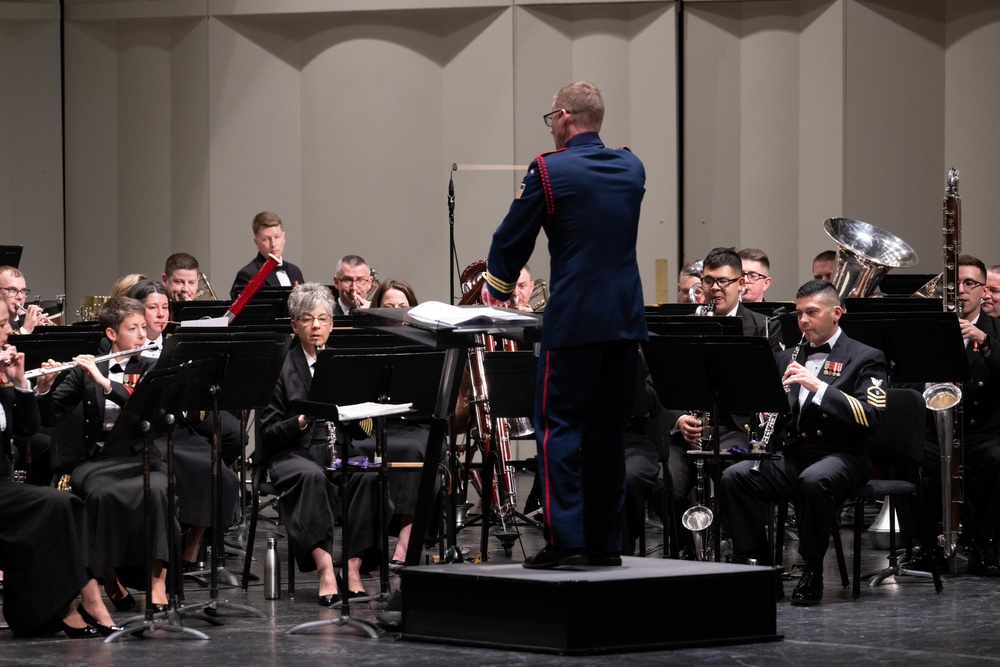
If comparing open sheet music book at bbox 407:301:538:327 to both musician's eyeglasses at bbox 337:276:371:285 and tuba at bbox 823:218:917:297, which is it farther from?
musician's eyeglasses at bbox 337:276:371:285

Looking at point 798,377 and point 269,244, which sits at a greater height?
point 269,244

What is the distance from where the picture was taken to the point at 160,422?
5.00m

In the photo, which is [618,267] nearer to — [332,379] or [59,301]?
[332,379]

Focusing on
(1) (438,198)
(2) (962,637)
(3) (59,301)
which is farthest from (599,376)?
(1) (438,198)

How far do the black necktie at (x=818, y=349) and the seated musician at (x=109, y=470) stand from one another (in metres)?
2.53

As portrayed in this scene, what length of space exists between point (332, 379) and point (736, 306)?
2194 mm

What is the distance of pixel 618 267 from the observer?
4.58 meters

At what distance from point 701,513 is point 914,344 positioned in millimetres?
1149

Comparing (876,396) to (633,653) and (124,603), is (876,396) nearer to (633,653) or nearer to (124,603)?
(633,653)

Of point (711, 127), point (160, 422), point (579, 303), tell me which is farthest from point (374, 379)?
point (711, 127)

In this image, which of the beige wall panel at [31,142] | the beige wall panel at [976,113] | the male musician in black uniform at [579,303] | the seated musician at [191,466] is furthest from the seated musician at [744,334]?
the beige wall panel at [31,142]

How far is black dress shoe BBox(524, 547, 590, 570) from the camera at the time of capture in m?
4.64

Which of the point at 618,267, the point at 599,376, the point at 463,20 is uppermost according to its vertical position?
the point at 463,20

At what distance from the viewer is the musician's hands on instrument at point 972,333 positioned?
637cm
